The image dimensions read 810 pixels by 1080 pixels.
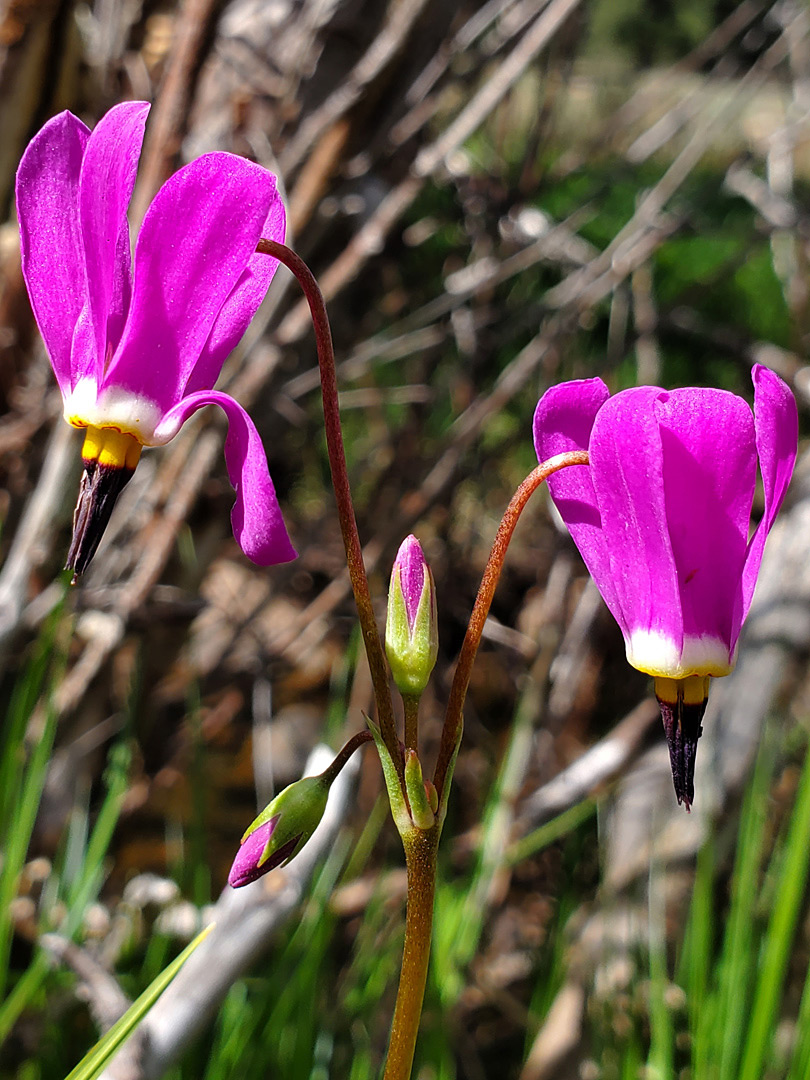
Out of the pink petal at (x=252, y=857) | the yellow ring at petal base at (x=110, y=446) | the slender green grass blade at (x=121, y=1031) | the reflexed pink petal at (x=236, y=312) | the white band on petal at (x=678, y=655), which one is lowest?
the slender green grass blade at (x=121, y=1031)

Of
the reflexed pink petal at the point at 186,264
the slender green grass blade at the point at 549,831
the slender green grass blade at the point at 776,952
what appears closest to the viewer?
the reflexed pink petal at the point at 186,264

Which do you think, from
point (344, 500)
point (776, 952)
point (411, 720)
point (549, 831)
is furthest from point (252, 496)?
point (549, 831)

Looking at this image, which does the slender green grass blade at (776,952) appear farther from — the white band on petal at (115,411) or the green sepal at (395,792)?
the white band on petal at (115,411)

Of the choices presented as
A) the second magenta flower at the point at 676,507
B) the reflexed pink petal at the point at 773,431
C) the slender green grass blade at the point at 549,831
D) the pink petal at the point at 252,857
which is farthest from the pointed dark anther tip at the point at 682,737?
the slender green grass blade at the point at 549,831

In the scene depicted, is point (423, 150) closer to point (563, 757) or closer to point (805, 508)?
point (805, 508)

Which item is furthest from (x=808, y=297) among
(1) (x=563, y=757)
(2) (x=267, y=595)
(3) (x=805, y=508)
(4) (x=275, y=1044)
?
(4) (x=275, y=1044)

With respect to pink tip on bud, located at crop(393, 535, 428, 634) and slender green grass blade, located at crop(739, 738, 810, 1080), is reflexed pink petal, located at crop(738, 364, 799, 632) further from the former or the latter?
slender green grass blade, located at crop(739, 738, 810, 1080)
